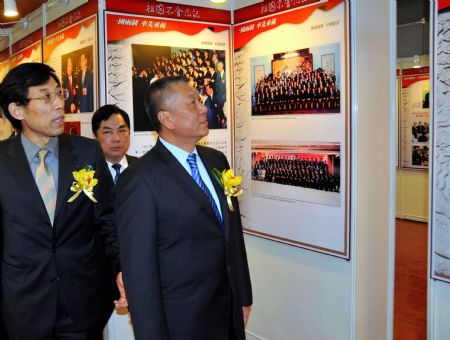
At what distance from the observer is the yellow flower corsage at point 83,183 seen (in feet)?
7.43

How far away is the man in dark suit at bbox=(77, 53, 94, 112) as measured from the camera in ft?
11.9

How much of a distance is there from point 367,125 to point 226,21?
154cm

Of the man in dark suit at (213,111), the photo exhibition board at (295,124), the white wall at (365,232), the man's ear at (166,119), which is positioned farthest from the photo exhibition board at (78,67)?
the white wall at (365,232)

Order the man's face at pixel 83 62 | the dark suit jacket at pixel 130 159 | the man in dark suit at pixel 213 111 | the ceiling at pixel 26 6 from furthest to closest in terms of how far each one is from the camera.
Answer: the ceiling at pixel 26 6 → the man in dark suit at pixel 213 111 → the man's face at pixel 83 62 → the dark suit jacket at pixel 130 159

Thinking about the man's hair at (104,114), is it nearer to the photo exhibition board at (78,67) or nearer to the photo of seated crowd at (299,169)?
the photo exhibition board at (78,67)

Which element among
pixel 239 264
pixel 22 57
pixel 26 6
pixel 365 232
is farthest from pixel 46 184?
pixel 22 57

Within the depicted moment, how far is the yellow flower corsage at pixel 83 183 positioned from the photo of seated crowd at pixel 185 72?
133 centimetres

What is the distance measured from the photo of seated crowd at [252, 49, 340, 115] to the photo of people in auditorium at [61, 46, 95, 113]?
119 cm

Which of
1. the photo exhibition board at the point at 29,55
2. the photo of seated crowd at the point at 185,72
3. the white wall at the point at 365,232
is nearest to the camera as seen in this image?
the white wall at the point at 365,232

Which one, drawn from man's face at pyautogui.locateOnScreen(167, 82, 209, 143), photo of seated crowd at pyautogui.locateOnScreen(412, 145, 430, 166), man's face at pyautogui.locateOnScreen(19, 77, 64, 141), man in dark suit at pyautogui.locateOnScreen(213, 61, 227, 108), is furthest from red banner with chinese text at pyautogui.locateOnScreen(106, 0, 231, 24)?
photo of seated crowd at pyautogui.locateOnScreen(412, 145, 430, 166)

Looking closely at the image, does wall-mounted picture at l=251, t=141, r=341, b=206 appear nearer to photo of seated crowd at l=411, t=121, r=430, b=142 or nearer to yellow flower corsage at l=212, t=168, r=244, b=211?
yellow flower corsage at l=212, t=168, r=244, b=211

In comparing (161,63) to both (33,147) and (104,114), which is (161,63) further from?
(33,147)

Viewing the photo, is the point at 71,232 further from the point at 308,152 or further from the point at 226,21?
the point at 226,21

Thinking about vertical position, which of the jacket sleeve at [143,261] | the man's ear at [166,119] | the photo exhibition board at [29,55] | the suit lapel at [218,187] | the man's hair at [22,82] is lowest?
the jacket sleeve at [143,261]
